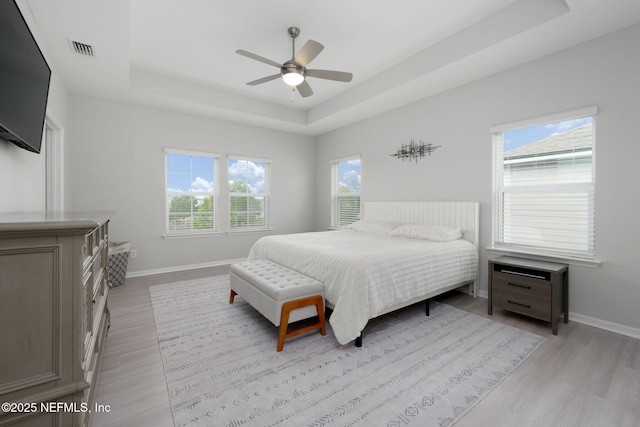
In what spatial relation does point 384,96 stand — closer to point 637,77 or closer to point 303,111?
point 303,111

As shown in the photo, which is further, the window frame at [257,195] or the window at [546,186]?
the window frame at [257,195]

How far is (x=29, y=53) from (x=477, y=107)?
4238 mm

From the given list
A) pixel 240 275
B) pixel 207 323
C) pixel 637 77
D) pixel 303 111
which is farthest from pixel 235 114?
pixel 637 77

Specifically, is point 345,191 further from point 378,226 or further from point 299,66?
point 299,66

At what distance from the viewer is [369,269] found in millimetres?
2365

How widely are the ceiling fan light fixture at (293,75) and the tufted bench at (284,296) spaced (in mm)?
Result: 1950

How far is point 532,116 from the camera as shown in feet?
10.1

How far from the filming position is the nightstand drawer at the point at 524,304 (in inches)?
101

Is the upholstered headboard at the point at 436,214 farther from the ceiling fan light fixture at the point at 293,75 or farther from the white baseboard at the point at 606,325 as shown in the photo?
the ceiling fan light fixture at the point at 293,75

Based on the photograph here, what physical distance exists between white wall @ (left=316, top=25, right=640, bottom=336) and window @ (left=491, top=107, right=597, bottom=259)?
0.34 ft

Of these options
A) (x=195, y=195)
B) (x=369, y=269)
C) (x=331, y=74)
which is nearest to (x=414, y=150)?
(x=331, y=74)

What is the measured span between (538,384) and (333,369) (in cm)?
135

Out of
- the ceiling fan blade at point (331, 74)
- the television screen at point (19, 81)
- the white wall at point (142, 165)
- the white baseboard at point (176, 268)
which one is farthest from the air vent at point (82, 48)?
the white baseboard at point (176, 268)

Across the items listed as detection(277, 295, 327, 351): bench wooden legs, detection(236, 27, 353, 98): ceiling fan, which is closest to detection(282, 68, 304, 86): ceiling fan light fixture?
detection(236, 27, 353, 98): ceiling fan
